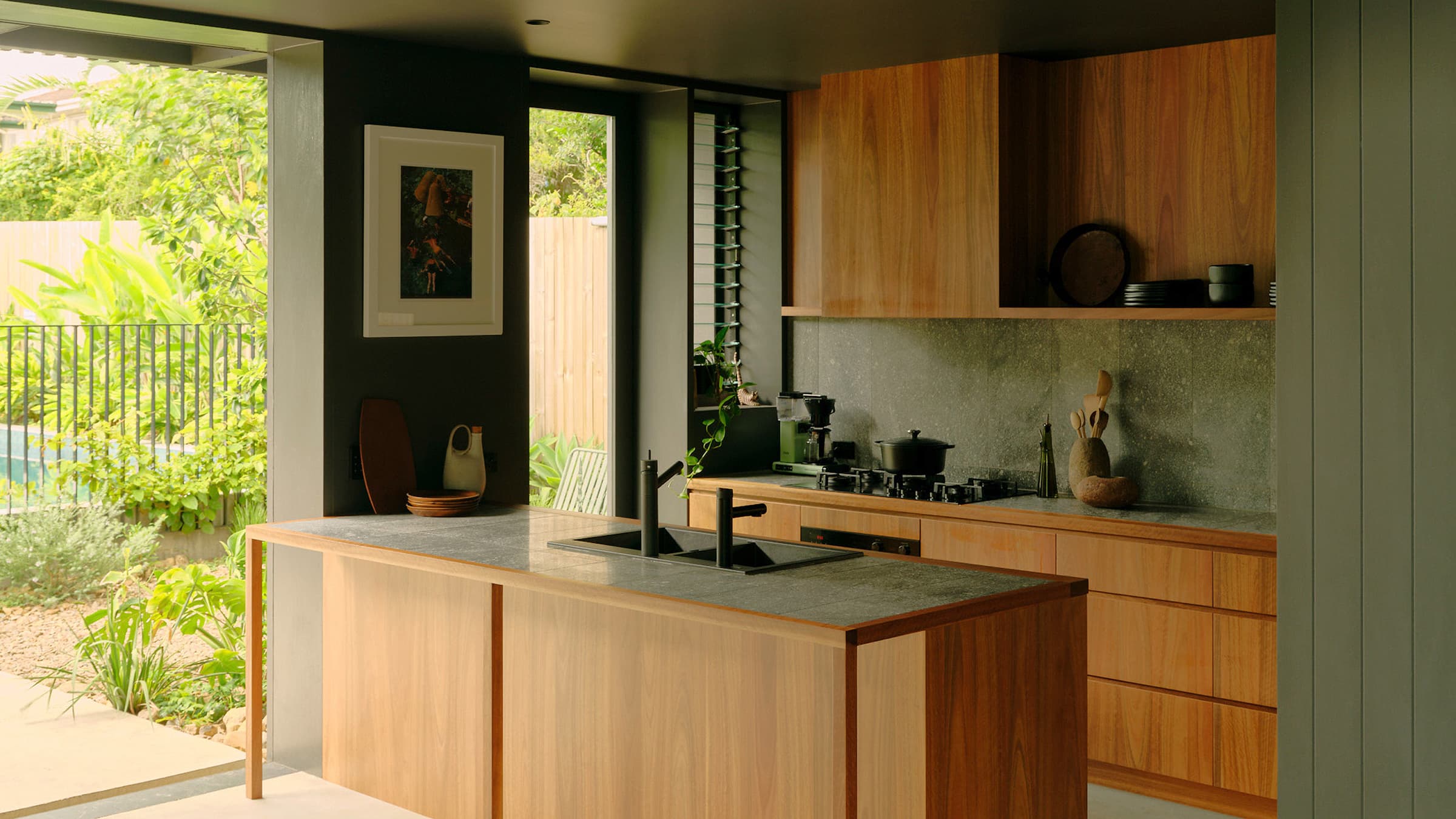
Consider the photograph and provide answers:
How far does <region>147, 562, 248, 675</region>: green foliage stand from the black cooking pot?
2.79 m

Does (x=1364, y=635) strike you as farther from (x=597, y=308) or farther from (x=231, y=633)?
(x=231, y=633)

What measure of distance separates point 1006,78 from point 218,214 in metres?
4.53

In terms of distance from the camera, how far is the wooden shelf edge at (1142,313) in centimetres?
446

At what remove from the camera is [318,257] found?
14.8 feet

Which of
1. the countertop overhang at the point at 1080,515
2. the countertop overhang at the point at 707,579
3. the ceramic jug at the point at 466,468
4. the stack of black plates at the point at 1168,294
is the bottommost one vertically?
the countertop overhang at the point at 707,579

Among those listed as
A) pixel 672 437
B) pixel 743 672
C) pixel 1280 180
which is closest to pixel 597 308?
pixel 672 437

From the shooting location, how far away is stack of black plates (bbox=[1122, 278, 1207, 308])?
4695 millimetres

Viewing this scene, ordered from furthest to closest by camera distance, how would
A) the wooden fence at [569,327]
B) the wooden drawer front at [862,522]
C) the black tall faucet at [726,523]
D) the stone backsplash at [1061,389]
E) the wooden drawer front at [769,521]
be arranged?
the wooden fence at [569,327]
the wooden drawer front at [769,521]
the wooden drawer front at [862,522]
the stone backsplash at [1061,389]
the black tall faucet at [726,523]

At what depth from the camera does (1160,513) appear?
4.72 metres

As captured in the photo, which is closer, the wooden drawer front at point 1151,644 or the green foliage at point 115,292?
the wooden drawer front at point 1151,644

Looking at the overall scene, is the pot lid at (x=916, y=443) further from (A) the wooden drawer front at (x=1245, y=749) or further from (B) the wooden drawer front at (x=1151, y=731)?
(A) the wooden drawer front at (x=1245, y=749)

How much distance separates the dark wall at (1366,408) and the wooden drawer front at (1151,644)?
4.43 ft

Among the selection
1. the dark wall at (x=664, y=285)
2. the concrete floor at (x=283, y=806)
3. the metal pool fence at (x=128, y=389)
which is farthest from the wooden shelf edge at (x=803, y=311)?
the metal pool fence at (x=128, y=389)

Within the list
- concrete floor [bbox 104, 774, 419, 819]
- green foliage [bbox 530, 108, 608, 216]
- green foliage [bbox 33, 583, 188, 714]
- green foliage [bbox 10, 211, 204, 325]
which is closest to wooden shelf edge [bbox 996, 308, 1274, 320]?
concrete floor [bbox 104, 774, 419, 819]
